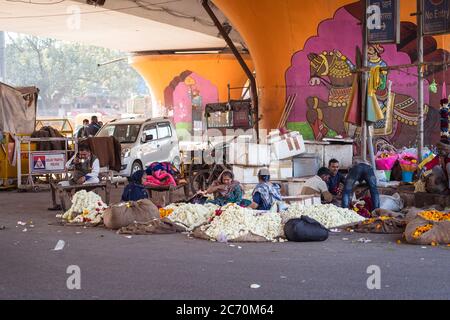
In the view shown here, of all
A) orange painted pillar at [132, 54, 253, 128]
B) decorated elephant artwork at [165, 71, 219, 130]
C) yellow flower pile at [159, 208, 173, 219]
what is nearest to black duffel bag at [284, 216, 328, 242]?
yellow flower pile at [159, 208, 173, 219]

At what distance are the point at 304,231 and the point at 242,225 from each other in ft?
3.13

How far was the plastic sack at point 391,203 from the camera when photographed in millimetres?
13695

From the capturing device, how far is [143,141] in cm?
2239

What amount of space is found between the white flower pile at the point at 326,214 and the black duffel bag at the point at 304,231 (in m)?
0.82

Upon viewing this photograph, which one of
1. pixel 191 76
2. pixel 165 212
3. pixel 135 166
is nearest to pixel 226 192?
pixel 165 212

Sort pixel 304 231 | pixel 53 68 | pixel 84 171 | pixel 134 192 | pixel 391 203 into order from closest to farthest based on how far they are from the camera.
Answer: pixel 304 231
pixel 134 192
pixel 391 203
pixel 84 171
pixel 53 68

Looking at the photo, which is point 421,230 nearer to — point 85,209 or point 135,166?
point 85,209

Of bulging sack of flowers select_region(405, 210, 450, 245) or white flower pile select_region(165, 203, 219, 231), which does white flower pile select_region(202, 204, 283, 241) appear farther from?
bulging sack of flowers select_region(405, 210, 450, 245)

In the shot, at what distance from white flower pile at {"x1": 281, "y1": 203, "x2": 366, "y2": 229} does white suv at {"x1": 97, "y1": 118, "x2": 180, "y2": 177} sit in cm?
997

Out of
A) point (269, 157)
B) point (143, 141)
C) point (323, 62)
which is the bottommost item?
point (269, 157)

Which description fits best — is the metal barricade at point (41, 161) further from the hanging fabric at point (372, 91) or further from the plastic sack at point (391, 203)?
the plastic sack at point (391, 203)

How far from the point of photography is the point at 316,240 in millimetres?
10844

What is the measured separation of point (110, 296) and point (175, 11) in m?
23.1
